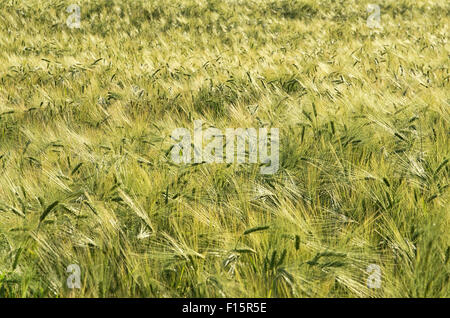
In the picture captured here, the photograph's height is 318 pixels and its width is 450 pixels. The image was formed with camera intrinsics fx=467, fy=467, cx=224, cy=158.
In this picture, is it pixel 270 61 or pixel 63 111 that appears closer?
pixel 63 111

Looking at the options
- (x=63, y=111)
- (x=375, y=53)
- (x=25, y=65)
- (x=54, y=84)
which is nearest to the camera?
(x=63, y=111)

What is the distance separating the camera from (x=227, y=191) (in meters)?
2.08

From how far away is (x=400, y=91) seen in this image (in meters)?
3.86

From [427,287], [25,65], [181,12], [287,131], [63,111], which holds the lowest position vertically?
[427,287]

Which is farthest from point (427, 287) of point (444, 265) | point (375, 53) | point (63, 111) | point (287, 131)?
point (375, 53)

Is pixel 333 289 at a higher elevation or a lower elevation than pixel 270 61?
lower

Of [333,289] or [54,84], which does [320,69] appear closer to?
[54,84]

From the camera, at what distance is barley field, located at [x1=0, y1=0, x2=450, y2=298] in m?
1.46

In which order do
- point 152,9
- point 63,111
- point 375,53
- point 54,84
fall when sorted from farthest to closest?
1. point 152,9
2. point 375,53
3. point 54,84
4. point 63,111

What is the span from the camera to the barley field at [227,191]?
4.79ft

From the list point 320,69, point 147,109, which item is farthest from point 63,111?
point 320,69

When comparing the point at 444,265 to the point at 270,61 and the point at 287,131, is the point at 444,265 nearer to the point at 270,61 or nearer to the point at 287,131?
the point at 287,131

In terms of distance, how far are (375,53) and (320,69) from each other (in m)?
1.42

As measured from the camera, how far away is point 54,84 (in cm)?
470
